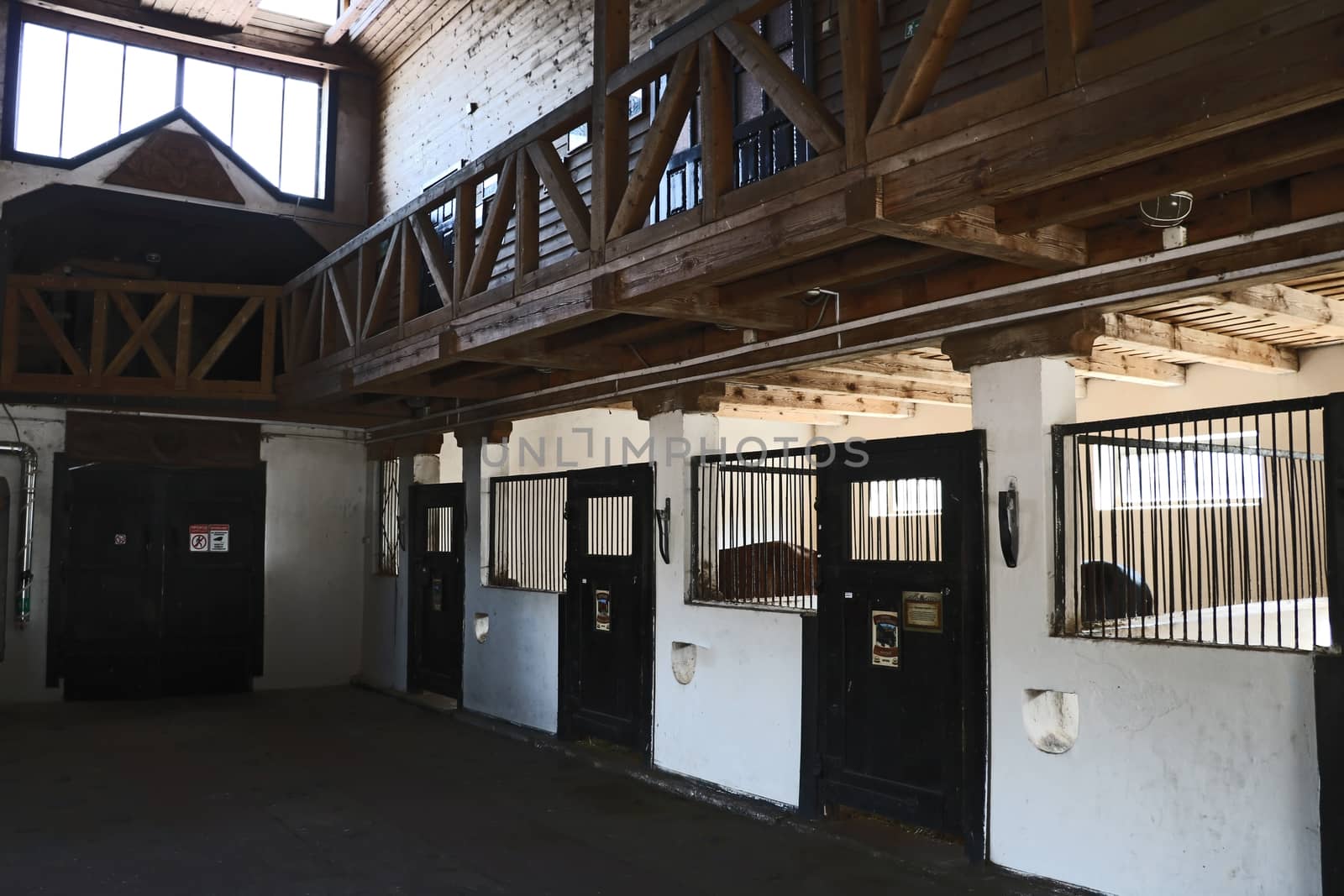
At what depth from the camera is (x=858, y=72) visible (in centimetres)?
387

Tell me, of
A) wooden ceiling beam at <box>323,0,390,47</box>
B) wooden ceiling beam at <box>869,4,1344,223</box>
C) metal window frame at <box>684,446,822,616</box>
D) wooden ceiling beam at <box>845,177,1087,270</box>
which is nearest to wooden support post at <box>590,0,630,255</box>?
wooden ceiling beam at <box>845,177,1087,270</box>

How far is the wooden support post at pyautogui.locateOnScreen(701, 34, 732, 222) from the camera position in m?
4.51

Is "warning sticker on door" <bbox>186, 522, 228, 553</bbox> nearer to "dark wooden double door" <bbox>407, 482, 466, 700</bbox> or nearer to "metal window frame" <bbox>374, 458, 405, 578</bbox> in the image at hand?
"metal window frame" <bbox>374, 458, 405, 578</bbox>

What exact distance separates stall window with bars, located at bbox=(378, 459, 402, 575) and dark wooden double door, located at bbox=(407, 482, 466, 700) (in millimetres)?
843

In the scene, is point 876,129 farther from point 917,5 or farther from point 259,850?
point 259,850

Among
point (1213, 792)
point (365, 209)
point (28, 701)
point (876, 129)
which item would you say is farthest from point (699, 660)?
point (365, 209)

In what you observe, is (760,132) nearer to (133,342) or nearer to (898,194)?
(898,194)

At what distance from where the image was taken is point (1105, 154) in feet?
10.1

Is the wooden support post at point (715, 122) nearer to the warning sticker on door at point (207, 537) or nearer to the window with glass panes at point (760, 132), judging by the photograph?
the window with glass panes at point (760, 132)

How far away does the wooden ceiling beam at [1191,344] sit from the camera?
566 cm

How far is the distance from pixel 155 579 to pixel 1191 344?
937 centimetres

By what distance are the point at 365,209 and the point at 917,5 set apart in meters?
8.67

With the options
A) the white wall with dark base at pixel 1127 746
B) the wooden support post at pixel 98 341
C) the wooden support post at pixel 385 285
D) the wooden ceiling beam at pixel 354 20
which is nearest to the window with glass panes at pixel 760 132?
the wooden support post at pixel 385 285

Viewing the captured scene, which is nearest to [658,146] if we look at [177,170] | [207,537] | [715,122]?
[715,122]
